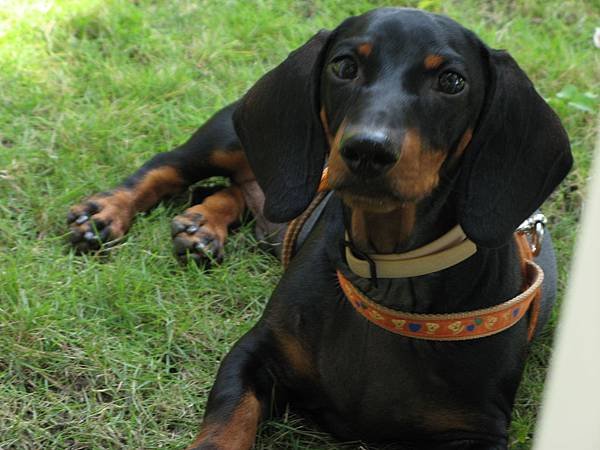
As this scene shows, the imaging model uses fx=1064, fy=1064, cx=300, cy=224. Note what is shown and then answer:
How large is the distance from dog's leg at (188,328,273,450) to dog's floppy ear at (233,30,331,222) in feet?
1.45

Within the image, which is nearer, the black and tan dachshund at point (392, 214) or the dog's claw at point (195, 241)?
the black and tan dachshund at point (392, 214)

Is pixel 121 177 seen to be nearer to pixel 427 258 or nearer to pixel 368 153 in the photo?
pixel 427 258

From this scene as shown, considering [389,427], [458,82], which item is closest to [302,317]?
[389,427]

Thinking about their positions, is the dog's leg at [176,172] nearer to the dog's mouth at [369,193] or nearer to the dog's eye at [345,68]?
the dog's eye at [345,68]

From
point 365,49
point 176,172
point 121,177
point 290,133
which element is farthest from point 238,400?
point 121,177

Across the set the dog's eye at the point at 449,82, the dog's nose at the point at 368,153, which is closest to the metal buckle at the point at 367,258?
the dog's nose at the point at 368,153

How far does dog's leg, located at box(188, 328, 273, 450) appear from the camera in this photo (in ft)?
Answer: 9.65

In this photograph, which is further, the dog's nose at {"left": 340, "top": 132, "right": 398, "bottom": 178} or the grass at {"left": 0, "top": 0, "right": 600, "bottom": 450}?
the grass at {"left": 0, "top": 0, "right": 600, "bottom": 450}

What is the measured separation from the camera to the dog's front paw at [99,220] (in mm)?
3943

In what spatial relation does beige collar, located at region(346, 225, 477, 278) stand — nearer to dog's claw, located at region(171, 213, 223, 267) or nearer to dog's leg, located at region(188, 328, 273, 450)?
dog's leg, located at region(188, 328, 273, 450)

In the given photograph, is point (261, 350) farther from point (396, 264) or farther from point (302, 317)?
point (396, 264)

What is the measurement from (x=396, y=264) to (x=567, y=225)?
175 centimetres

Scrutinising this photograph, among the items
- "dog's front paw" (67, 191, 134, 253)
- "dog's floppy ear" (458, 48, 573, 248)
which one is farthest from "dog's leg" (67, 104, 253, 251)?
"dog's floppy ear" (458, 48, 573, 248)

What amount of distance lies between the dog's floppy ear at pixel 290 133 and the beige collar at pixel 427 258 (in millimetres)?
299
